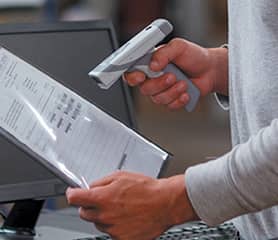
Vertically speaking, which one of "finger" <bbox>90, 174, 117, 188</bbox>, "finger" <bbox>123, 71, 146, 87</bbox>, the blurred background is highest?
"finger" <bbox>123, 71, 146, 87</bbox>

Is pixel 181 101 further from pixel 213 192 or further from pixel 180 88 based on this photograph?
pixel 213 192

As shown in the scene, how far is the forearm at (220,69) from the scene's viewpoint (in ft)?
5.57

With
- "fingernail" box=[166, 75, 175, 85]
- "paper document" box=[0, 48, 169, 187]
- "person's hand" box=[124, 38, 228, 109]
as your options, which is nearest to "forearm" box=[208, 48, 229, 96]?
"person's hand" box=[124, 38, 228, 109]

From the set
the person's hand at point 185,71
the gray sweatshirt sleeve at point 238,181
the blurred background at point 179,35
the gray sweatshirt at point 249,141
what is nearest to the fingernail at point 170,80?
the person's hand at point 185,71

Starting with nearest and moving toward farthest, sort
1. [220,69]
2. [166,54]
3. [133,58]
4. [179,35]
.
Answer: [133,58]
[166,54]
[220,69]
[179,35]

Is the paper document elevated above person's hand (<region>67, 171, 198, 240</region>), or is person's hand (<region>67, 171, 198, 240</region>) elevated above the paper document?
the paper document

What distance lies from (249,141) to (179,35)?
594 cm

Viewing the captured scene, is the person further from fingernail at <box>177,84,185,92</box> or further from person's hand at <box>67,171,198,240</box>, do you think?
fingernail at <box>177,84,185,92</box>

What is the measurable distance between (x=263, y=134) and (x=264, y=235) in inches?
9.6

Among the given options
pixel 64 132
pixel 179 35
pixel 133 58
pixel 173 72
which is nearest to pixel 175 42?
pixel 173 72

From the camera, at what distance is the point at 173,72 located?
1.61m

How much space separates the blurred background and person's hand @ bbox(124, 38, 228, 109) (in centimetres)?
402

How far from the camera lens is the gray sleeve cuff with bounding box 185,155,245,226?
1.32 meters

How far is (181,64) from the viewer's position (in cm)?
162
